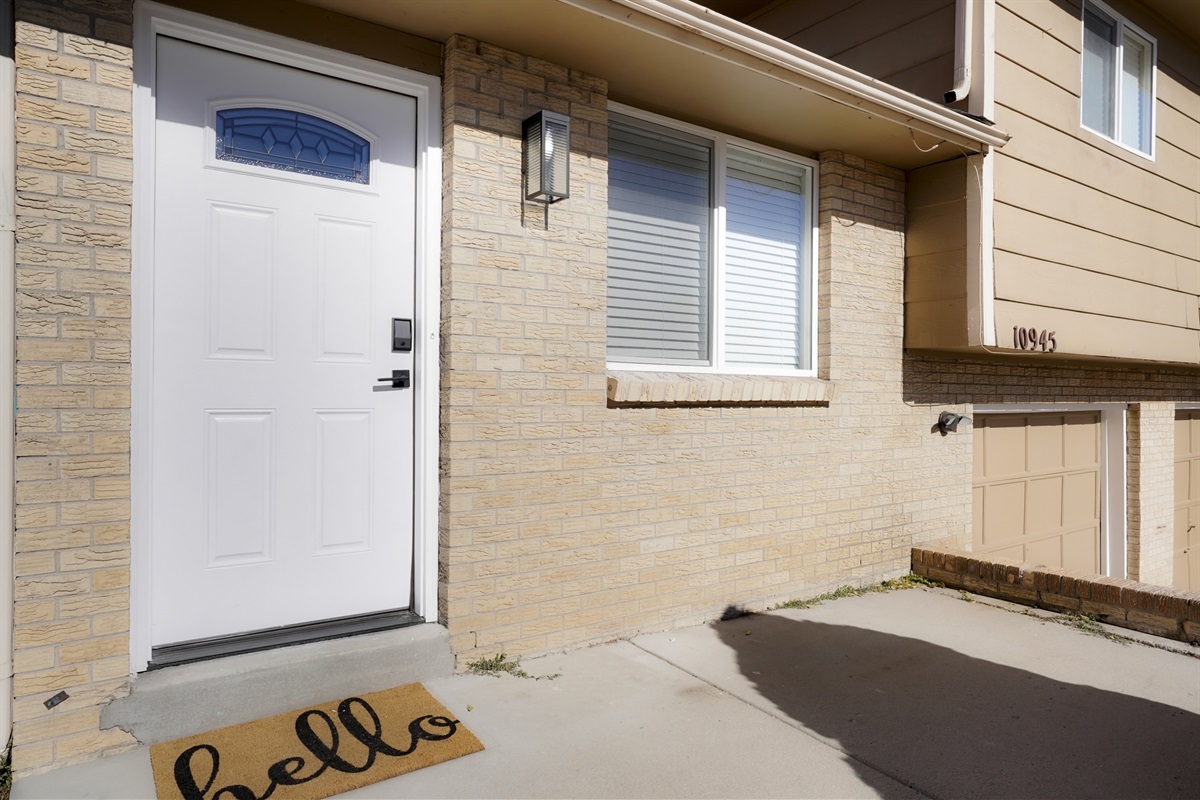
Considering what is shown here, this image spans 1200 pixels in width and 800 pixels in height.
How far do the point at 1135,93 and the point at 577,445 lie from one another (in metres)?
5.92

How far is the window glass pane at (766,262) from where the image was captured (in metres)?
4.59

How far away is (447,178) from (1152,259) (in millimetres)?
5765

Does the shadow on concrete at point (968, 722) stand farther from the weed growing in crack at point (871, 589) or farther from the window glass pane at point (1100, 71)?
the window glass pane at point (1100, 71)

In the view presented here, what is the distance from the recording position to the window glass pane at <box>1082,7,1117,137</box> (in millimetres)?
5836

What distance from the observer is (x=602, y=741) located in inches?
111

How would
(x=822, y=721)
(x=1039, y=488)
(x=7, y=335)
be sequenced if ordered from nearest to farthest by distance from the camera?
(x=7, y=335) < (x=822, y=721) < (x=1039, y=488)

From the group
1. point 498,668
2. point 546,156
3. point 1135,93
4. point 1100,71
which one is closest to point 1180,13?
point 1135,93

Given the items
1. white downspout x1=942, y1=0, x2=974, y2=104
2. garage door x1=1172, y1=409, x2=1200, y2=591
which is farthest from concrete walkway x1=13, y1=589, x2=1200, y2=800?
garage door x1=1172, y1=409, x2=1200, y2=591

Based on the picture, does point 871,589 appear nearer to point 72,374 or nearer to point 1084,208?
point 1084,208

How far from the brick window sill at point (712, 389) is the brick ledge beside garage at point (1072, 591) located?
1419mm

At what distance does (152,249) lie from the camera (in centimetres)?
282

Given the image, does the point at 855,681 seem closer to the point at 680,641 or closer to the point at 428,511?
the point at 680,641

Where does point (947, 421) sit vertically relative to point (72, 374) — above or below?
below

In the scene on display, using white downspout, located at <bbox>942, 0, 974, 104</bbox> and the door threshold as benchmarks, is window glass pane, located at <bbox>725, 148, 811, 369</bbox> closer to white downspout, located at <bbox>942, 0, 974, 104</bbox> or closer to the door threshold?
white downspout, located at <bbox>942, 0, 974, 104</bbox>
